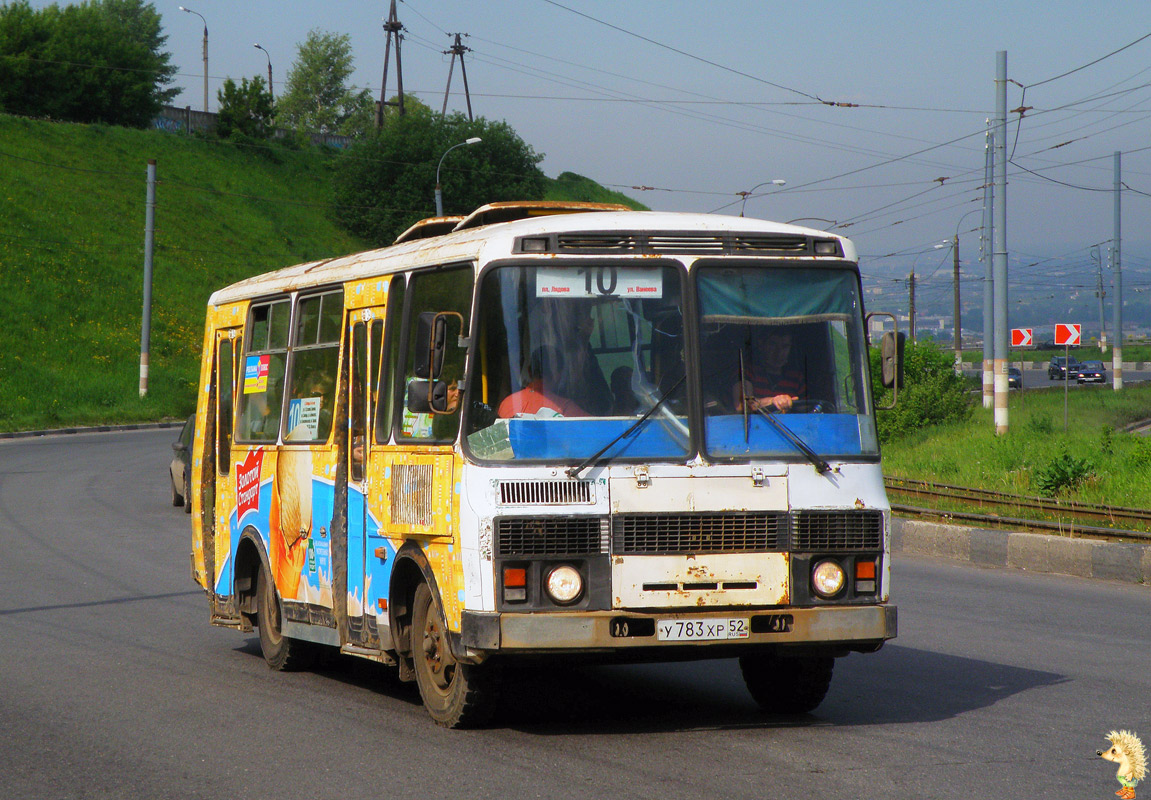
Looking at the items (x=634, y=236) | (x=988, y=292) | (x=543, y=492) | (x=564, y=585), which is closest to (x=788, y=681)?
(x=564, y=585)

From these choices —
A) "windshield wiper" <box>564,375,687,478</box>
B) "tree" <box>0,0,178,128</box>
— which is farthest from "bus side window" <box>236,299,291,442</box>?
"tree" <box>0,0,178,128</box>

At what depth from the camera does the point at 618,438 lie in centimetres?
655

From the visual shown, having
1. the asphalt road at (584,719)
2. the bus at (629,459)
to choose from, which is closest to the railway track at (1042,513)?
the asphalt road at (584,719)

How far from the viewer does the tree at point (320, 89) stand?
128 metres

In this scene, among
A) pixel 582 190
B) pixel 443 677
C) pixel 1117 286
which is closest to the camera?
pixel 443 677

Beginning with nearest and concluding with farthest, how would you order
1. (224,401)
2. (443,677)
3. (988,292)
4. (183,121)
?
(443,677), (224,401), (988,292), (183,121)

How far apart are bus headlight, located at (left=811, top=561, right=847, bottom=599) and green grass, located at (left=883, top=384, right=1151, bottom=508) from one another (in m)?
11.6

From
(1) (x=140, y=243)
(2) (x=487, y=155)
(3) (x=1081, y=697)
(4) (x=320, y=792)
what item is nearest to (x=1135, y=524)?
(3) (x=1081, y=697)

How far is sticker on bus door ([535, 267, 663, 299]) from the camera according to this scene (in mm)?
6691

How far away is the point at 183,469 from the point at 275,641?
40.2ft

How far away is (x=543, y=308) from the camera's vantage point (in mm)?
6660

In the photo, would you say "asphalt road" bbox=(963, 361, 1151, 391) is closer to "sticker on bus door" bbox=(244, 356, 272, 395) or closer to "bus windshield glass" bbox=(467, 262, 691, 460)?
"sticker on bus door" bbox=(244, 356, 272, 395)

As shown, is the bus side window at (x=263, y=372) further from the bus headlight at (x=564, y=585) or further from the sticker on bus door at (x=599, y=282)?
the bus headlight at (x=564, y=585)

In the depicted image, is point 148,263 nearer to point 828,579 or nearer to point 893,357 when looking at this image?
point 893,357
